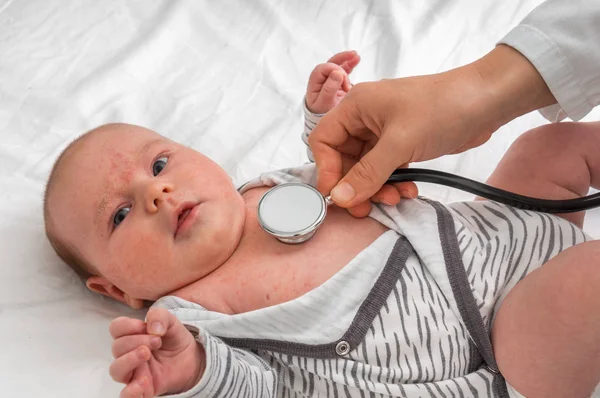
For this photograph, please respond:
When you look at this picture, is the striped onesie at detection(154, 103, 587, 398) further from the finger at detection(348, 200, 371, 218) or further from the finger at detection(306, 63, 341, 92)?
the finger at detection(306, 63, 341, 92)

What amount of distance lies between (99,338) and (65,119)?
60cm

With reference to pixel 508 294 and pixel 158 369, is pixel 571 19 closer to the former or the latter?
pixel 508 294

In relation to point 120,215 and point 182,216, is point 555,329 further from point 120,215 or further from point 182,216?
point 120,215

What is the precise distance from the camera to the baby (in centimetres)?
97

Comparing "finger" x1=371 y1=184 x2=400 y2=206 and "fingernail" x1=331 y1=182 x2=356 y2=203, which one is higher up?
"finger" x1=371 y1=184 x2=400 y2=206

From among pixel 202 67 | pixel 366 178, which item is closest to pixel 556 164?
pixel 366 178

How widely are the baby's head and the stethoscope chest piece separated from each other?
0.29 ft

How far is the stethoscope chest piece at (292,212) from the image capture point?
100cm

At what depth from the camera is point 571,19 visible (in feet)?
3.28

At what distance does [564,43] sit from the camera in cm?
99

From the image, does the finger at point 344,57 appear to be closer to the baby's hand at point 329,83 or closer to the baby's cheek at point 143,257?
the baby's hand at point 329,83

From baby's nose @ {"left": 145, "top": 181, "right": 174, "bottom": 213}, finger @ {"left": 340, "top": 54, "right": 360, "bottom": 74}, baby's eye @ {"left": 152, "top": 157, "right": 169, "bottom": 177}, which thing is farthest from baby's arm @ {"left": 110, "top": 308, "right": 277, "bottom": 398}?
finger @ {"left": 340, "top": 54, "right": 360, "bottom": 74}

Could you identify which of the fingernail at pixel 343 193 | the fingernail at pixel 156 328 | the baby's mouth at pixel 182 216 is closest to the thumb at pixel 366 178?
the fingernail at pixel 343 193

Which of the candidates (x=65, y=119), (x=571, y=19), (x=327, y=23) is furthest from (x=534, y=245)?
(x=65, y=119)
